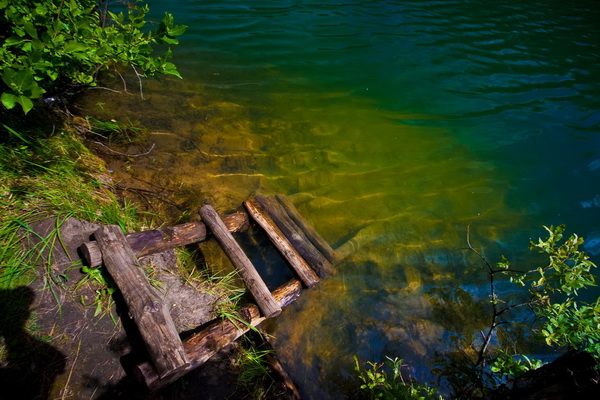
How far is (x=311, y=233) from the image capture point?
448 cm

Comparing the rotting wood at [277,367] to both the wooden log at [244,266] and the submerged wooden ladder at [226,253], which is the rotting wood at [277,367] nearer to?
the submerged wooden ladder at [226,253]

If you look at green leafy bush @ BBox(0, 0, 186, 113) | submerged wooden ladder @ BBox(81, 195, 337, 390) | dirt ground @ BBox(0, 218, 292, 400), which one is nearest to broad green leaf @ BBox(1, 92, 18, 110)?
green leafy bush @ BBox(0, 0, 186, 113)

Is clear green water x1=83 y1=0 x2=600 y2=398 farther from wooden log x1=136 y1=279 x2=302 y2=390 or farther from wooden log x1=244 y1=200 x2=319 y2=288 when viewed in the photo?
wooden log x1=136 y1=279 x2=302 y2=390

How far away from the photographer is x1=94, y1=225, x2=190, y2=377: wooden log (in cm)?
252

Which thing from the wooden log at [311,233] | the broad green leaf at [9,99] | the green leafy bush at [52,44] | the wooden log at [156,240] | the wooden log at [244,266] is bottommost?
the wooden log at [311,233]

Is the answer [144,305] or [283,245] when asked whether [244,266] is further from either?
[144,305]

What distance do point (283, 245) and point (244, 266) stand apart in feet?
2.33

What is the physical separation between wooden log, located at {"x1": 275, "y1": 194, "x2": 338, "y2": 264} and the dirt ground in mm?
1732

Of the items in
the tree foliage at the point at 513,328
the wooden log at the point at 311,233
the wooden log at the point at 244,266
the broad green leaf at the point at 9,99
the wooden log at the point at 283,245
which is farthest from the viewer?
the wooden log at the point at 311,233

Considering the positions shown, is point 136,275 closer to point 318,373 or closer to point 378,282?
point 318,373

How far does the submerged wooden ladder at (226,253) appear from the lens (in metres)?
2.58

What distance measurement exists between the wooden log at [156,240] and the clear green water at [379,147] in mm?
1011

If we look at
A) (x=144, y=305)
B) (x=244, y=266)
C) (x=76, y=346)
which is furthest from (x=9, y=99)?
(x=244, y=266)

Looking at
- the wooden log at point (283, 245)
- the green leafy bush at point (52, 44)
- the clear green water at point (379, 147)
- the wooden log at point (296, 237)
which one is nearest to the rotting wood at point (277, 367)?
the clear green water at point (379, 147)
